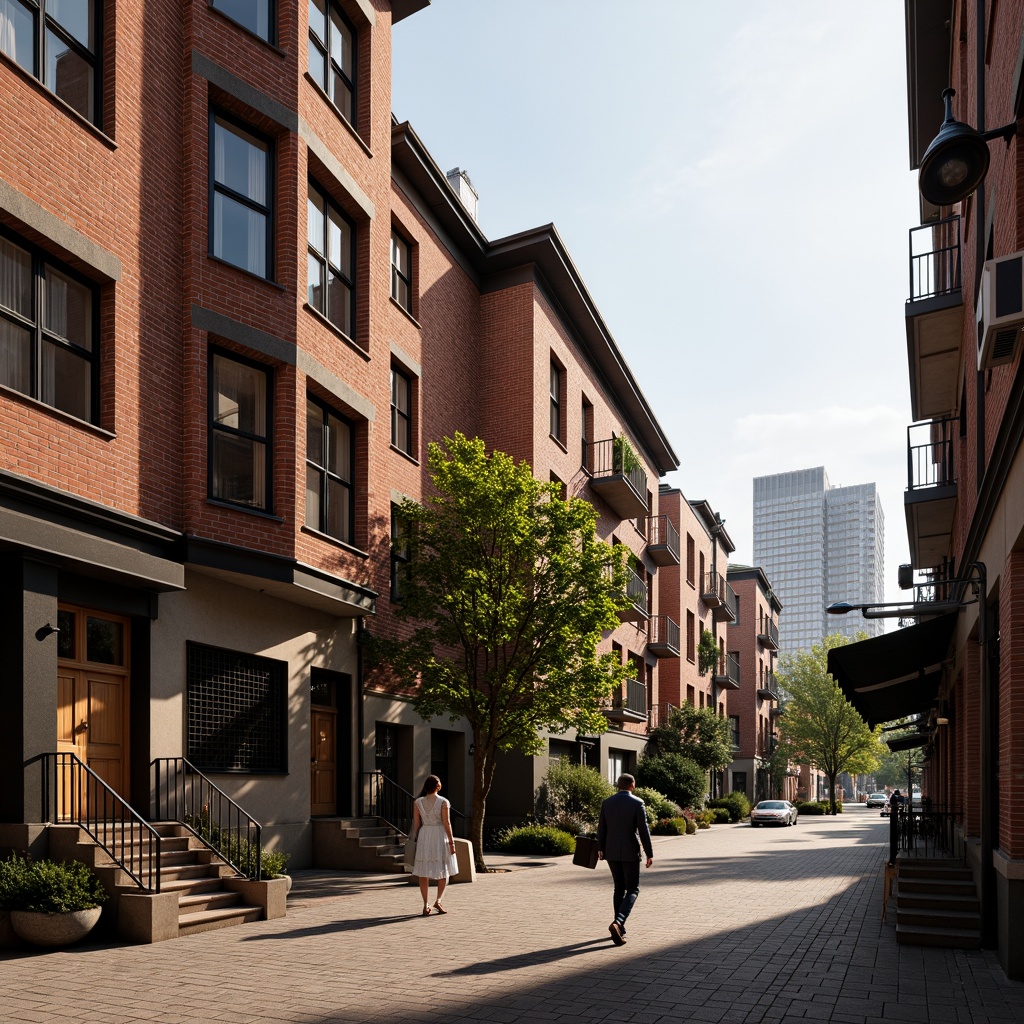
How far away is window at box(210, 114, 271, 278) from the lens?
15.8m

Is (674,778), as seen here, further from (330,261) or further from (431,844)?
(431,844)

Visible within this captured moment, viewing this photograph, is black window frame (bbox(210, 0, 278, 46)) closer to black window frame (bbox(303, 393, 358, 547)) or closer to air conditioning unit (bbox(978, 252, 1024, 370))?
black window frame (bbox(303, 393, 358, 547))

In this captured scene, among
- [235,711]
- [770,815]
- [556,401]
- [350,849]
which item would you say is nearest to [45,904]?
[235,711]

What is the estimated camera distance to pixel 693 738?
4109 centimetres

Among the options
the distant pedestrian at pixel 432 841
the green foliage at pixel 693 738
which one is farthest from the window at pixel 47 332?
the green foliage at pixel 693 738

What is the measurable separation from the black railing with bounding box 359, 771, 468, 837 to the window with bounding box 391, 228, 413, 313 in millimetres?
10209

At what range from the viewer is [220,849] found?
13281 mm

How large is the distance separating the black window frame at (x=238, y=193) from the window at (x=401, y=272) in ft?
20.8

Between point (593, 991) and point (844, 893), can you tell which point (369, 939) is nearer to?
point (593, 991)

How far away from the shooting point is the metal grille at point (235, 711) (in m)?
15.2

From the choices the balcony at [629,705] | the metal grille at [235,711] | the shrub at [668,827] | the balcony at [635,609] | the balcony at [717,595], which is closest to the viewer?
the metal grille at [235,711]

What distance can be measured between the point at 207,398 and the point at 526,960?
9162mm

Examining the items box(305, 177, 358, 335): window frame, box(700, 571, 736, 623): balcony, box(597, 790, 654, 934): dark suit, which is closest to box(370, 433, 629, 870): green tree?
box(305, 177, 358, 335): window frame

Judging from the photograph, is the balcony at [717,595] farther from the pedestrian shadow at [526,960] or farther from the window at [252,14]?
the pedestrian shadow at [526,960]
